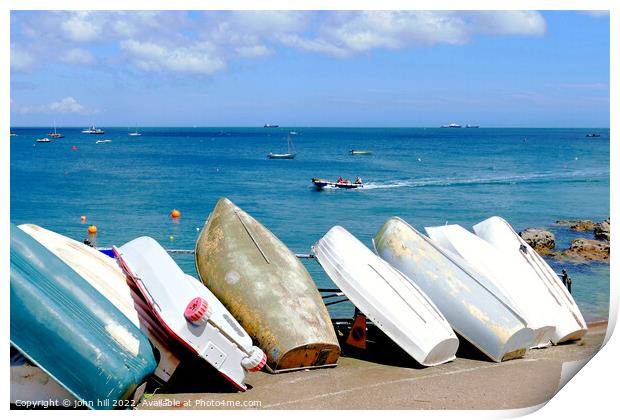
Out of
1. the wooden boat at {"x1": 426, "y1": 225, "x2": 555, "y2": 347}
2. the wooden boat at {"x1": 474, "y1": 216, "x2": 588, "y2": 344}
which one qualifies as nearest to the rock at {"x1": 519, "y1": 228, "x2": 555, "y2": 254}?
the wooden boat at {"x1": 474, "y1": 216, "x2": 588, "y2": 344}

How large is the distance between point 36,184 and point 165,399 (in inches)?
1138

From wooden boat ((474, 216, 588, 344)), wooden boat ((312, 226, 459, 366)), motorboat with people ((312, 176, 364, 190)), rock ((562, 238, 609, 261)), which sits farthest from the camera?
motorboat with people ((312, 176, 364, 190))

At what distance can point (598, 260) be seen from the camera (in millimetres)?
18406

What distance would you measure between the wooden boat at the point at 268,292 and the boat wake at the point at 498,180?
32.1 metres

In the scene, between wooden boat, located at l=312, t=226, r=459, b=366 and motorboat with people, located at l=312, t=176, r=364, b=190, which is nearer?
wooden boat, located at l=312, t=226, r=459, b=366

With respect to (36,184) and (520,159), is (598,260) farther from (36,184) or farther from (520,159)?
(520,159)

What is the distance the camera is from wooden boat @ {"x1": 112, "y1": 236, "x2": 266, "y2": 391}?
7.22 meters

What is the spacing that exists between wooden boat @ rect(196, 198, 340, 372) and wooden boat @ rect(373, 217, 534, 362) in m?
1.41

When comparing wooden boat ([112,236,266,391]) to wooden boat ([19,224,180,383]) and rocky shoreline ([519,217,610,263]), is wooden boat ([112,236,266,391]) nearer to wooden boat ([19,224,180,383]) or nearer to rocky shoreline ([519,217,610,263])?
wooden boat ([19,224,180,383])

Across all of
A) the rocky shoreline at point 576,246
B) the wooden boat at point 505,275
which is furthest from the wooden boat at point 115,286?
the rocky shoreline at point 576,246

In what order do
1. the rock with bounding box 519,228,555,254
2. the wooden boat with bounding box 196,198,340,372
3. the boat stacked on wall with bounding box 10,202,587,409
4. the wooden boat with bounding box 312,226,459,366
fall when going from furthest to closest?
1. the rock with bounding box 519,228,555,254
2. the wooden boat with bounding box 312,226,459,366
3. the wooden boat with bounding box 196,198,340,372
4. the boat stacked on wall with bounding box 10,202,587,409

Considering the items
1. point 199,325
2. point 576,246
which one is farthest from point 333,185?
point 199,325

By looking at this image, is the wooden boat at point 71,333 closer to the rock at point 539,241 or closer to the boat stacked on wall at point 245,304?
the boat stacked on wall at point 245,304
